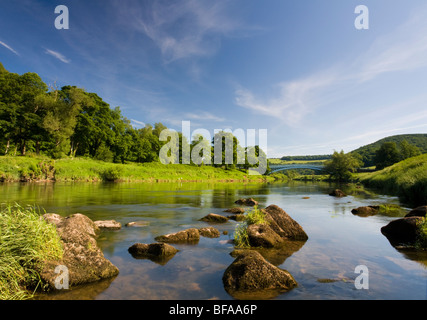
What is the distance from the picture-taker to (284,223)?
38.0 ft

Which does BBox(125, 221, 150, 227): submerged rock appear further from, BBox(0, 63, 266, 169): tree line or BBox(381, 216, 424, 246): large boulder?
BBox(0, 63, 266, 169): tree line

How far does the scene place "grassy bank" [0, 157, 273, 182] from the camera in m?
39.4

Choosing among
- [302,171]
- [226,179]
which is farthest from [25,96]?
[302,171]

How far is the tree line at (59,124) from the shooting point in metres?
51.9

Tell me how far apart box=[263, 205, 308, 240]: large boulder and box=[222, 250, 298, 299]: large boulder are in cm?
497

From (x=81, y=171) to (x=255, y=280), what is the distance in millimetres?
52040

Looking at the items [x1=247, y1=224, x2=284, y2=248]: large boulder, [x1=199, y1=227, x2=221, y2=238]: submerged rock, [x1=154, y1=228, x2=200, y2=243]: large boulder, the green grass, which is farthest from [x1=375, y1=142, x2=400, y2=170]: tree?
the green grass

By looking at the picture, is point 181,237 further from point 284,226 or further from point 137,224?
point 284,226

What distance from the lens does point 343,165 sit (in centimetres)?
9475

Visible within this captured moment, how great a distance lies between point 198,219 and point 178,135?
86.0 metres

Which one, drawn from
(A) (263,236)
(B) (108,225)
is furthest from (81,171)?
(A) (263,236)

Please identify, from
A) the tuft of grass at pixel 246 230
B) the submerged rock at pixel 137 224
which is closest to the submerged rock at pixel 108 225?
the submerged rock at pixel 137 224
